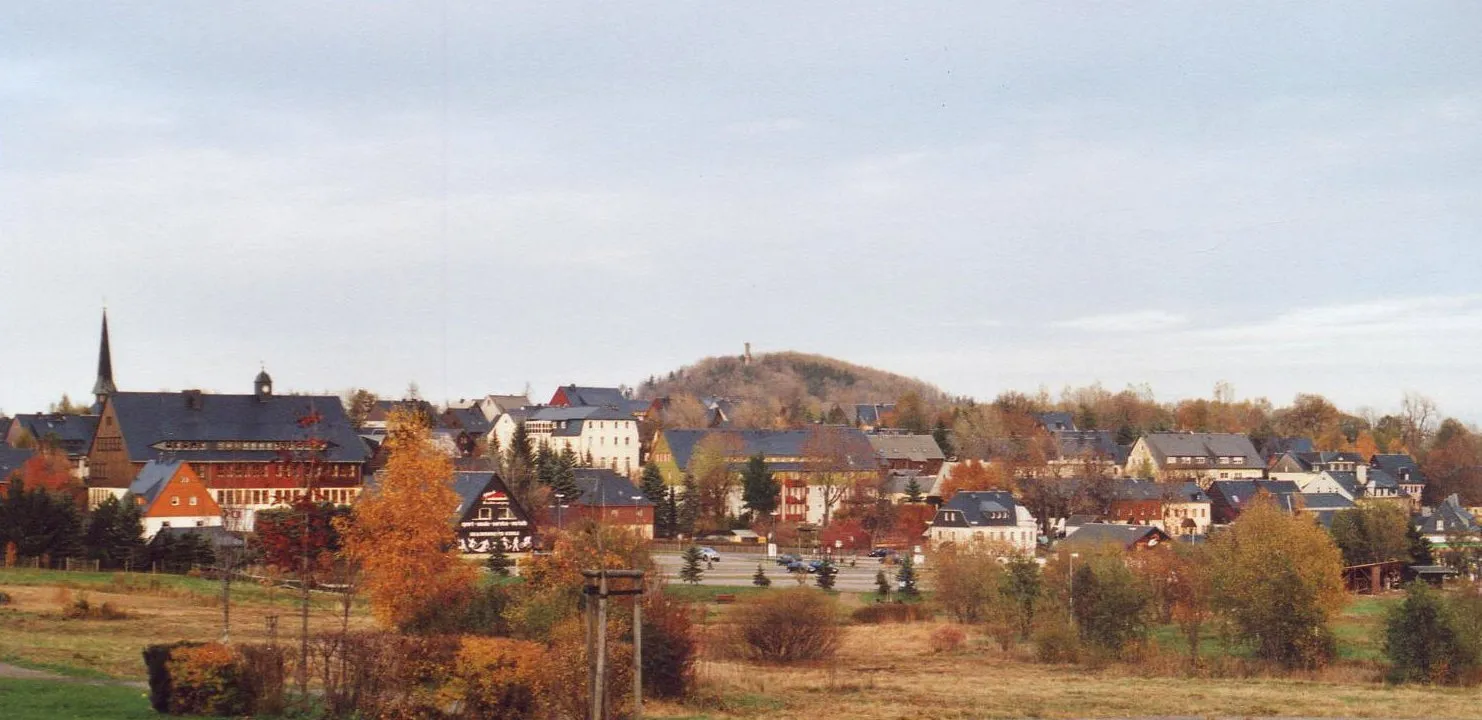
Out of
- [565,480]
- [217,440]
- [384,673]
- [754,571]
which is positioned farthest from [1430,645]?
[217,440]

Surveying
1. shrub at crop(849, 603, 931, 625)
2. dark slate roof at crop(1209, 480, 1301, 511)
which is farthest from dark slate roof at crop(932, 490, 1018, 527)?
shrub at crop(849, 603, 931, 625)

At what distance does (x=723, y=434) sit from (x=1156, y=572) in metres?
72.7

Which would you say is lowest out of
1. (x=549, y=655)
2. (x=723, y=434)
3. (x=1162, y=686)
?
(x=1162, y=686)

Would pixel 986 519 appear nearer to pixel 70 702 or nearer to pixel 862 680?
pixel 862 680

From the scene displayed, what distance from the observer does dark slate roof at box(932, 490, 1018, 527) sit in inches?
3814

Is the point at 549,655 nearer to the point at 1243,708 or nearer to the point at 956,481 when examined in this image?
the point at 1243,708

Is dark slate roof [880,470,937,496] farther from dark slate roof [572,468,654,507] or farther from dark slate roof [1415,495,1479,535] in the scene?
dark slate roof [1415,495,1479,535]

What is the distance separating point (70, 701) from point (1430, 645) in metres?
35.9

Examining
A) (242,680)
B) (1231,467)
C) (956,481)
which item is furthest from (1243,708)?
(1231,467)

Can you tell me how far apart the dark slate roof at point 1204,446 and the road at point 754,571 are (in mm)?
59696

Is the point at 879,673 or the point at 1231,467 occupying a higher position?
the point at 1231,467

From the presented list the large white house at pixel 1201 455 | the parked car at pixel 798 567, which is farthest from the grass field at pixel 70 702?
the large white house at pixel 1201 455

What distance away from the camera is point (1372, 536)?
8156cm

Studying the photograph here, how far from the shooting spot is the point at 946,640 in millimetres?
49781
